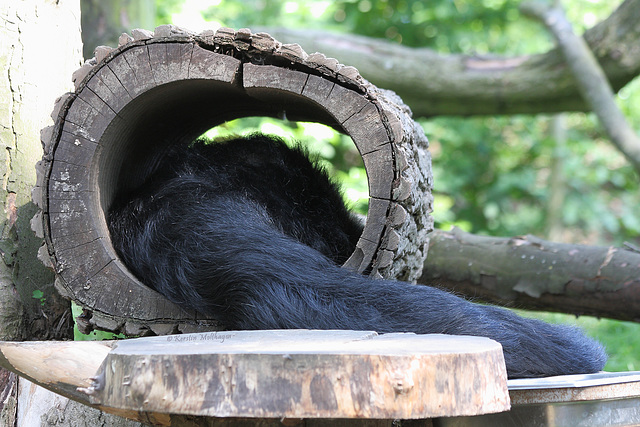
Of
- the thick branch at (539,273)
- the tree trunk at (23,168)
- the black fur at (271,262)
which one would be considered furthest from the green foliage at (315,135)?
the tree trunk at (23,168)

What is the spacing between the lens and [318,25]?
7.52 meters

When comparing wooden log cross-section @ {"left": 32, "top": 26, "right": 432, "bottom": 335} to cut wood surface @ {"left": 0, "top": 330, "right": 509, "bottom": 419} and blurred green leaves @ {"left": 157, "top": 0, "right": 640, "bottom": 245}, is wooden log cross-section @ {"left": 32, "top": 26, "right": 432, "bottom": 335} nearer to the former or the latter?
cut wood surface @ {"left": 0, "top": 330, "right": 509, "bottom": 419}

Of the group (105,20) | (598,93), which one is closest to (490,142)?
(598,93)

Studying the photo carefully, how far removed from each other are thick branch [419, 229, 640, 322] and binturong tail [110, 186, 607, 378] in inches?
67.1

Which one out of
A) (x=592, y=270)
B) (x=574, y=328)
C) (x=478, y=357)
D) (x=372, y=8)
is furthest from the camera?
(x=372, y=8)

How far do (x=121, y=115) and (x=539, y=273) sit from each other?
255 centimetres

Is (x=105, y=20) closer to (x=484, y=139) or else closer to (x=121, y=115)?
(x=121, y=115)

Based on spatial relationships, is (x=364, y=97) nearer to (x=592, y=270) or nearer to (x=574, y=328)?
(x=574, y=328)

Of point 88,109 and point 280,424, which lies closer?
point 280,424

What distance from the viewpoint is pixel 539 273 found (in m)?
3.64

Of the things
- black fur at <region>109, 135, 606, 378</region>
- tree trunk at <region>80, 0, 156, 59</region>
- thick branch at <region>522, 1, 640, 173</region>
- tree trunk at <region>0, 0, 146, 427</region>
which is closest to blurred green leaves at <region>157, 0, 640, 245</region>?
tree trunk at <region>80, 0, 156, 59</region>

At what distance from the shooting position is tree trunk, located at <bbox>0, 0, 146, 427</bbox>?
2217 millimetres

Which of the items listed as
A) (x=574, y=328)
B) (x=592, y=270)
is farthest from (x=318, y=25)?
(x=574, y=328)

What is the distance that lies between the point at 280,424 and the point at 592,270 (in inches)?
104
